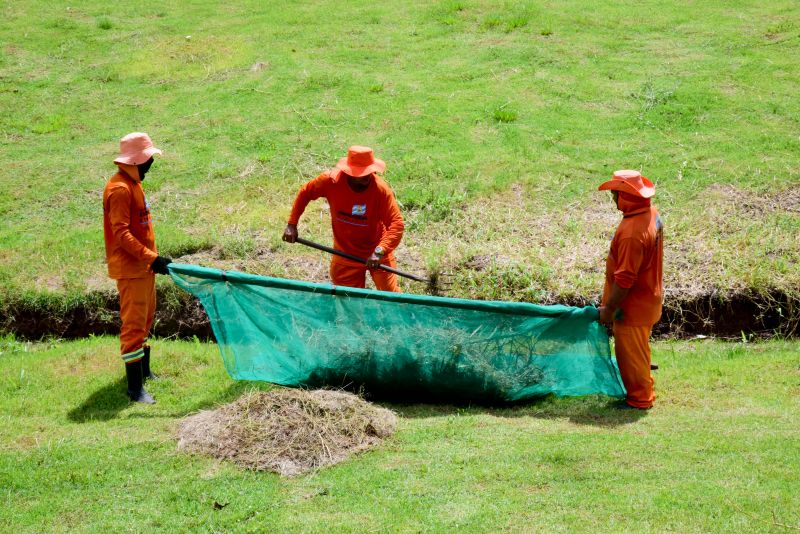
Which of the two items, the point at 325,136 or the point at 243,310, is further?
the point at 325,136

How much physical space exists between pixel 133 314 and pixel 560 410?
131 inches

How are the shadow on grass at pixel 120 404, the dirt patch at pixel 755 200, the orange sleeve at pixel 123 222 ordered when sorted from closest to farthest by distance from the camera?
the orange sleeve at pixel 123 222 → the shadow on grass at pixel 120 404 → the dirt patch at pixel 755 200

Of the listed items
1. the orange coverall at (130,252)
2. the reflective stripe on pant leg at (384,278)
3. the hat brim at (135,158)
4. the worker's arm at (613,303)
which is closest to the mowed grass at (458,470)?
the orange coverall at (130,252)

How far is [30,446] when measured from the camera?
5.82 meters

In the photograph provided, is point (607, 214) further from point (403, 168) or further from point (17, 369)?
point (17, 369)

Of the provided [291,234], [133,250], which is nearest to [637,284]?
[291,234]

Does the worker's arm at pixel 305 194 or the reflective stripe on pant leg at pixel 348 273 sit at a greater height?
the worker's arm at pixel 305 194

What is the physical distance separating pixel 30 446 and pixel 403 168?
5.71 metres

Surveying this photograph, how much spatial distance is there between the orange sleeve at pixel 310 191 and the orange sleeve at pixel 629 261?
8.35 ft

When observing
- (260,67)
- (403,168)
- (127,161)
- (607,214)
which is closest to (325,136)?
(403,168)

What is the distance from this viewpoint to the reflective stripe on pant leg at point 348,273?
726 cm

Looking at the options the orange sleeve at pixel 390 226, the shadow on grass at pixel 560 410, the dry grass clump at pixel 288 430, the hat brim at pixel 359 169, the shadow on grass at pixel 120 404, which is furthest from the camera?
the orange sleeve at pixel 390 226

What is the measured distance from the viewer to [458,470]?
525 centimetres

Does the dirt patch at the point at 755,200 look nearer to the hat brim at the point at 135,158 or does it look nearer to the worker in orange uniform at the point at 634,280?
the worker in orange uniform at the point at 634,280
